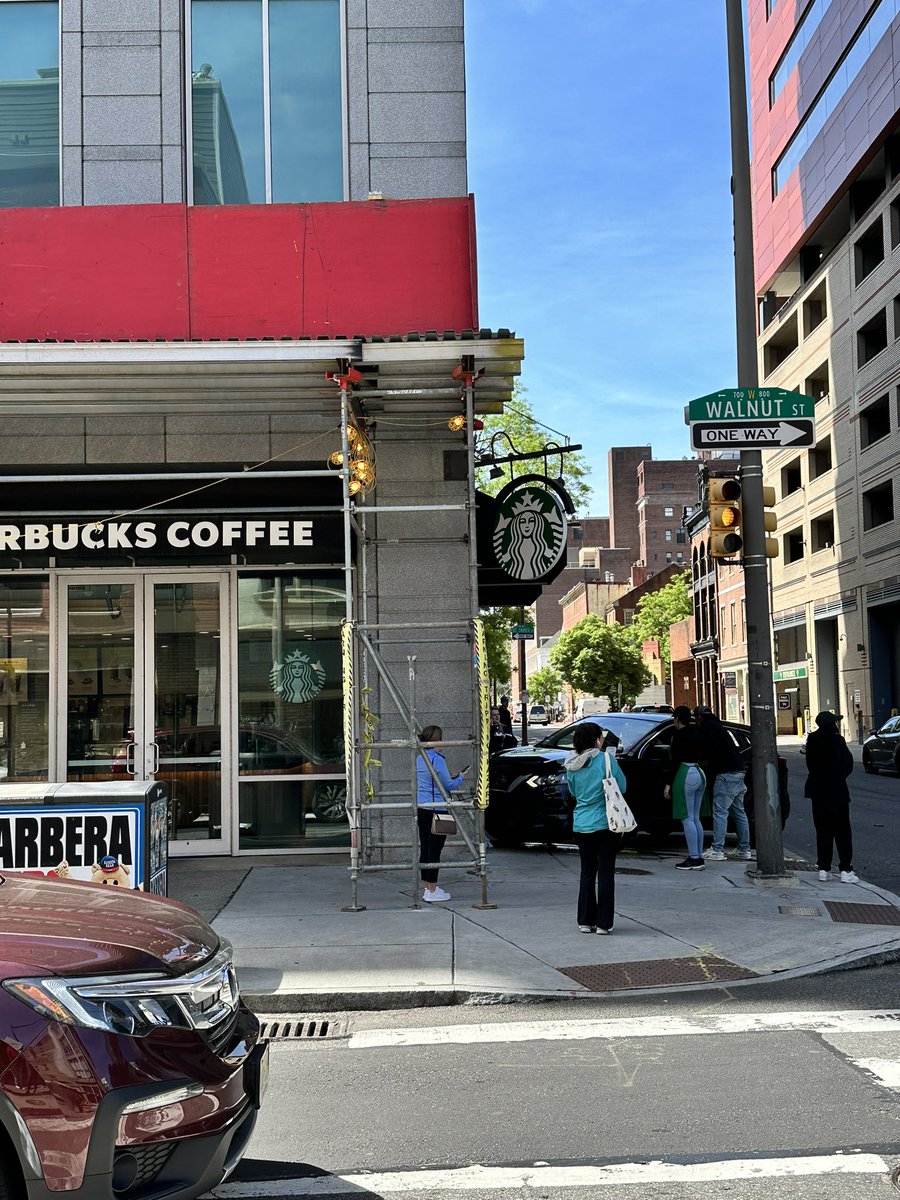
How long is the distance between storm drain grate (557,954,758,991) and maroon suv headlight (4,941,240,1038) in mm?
4079

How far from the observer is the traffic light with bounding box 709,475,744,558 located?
11.1 m

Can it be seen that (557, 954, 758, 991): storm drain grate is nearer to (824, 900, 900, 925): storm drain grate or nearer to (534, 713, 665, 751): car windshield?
(824, 900, 900, 925): storm drain grate

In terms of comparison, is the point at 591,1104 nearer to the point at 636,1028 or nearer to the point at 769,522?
the point at 636,1028

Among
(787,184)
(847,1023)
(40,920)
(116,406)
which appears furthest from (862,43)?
(40,920)

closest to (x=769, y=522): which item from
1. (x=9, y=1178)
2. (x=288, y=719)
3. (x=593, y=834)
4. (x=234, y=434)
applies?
(x=593, y=834)

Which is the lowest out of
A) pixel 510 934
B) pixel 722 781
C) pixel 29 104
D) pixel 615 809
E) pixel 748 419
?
pixel 510 934

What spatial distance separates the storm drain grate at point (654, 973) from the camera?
297 inches

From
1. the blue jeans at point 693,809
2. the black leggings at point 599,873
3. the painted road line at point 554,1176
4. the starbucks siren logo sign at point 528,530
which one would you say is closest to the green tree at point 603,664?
the blue jeans at point 693,809

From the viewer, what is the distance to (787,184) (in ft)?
172

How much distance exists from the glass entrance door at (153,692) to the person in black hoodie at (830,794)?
5929 millimetres

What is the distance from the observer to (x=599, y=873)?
8883 mm

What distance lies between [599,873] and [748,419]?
461 centimetres

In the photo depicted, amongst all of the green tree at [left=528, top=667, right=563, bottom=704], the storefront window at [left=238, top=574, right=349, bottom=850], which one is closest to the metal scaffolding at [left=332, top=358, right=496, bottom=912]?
the storefront window at [left=238, top=574, right=349, bottom=850]

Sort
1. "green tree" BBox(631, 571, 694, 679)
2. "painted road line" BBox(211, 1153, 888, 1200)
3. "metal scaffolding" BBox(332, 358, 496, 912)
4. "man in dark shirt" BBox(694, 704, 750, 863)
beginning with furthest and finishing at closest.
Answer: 1. "green tree" BBox(631, 571, 694, 679)
2. "man in dark shirt" BBox(694, 704, 750, 863)
3. "metal scaffolding" BBox(332, 358, 496, 912)
4. "painted road line" BBox(211, 1153, 888, 1200)
